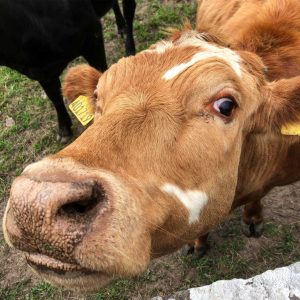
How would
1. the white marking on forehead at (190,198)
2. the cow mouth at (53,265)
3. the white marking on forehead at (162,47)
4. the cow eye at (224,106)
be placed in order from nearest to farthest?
the cow mouth at (53,265), the white marking on forehead at (190,198), the cow eye at (224,106), the white marking on forehead at (162,47)

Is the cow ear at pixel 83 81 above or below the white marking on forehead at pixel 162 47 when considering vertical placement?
below

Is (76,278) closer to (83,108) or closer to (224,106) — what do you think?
Answer: (224,106)

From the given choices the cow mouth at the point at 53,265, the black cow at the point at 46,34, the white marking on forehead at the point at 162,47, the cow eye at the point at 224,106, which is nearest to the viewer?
the cow mouth at the point at 53,265

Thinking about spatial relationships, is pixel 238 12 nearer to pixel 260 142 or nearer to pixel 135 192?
pixel 260 142

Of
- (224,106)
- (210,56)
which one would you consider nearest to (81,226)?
(224,106)

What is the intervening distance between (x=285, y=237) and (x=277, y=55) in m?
1.76

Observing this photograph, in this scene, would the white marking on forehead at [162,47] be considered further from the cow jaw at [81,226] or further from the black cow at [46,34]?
the black cow at [46,34]

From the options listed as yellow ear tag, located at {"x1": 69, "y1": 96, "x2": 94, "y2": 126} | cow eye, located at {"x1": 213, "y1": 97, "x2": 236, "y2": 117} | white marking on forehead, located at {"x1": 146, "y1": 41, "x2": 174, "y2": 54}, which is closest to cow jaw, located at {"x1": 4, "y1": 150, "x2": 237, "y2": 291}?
cow eye, located at {"x1": 213, "y1": 97, "x2": 236, "y2": 117}

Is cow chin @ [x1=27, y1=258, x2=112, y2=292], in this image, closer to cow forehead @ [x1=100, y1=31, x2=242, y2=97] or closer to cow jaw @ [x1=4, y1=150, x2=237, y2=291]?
cow jaw @ [x1=4, y1=150, x2=237, y2=291]

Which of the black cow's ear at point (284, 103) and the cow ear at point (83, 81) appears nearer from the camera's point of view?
the black cow's ear at point (284, 103)

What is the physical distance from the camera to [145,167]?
202 cm

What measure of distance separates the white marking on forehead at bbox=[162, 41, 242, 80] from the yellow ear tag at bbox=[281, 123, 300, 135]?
1.46ft

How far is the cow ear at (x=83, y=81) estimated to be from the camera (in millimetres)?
3082

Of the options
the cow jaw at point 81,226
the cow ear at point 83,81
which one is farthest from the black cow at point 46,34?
the cow jaw at point 81,226
